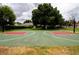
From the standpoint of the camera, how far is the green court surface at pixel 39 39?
2.12 metres

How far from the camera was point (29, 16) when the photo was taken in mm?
2152

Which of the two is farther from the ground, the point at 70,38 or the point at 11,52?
the point at 70,38

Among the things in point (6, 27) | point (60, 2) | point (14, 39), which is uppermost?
point (60, 2)

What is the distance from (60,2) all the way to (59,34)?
0.38m

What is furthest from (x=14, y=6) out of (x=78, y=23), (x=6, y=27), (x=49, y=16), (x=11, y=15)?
(x=78, y=23)

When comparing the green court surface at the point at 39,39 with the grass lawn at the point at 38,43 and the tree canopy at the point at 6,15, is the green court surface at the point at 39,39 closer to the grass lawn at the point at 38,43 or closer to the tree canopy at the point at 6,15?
the grass lawn at the point at 38,43

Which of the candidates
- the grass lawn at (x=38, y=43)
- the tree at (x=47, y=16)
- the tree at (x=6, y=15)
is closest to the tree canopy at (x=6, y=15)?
the tree at (x=6, y=15)

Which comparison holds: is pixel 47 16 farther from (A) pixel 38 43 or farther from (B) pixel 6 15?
(B) pixel 6 15

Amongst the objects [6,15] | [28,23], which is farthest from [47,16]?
[6,15]

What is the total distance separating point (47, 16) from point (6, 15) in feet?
1.58

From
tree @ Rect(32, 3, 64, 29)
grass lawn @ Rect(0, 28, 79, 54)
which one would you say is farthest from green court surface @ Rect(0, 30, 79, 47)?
tree @ Rect(32, 3, 64, 29)

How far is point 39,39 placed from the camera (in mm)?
2123

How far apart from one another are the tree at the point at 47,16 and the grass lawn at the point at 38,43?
0.41 ft

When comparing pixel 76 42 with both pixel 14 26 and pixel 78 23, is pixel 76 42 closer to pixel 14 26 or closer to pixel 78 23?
pixel 78 23
